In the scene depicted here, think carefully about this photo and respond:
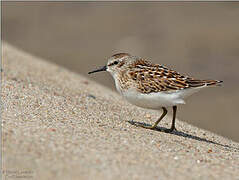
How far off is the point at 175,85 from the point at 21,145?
2.46m

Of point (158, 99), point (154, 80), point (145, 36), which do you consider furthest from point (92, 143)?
point (145, 36)

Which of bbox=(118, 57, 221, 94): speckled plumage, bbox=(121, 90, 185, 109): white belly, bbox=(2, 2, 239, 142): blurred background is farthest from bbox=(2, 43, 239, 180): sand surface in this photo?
bbox=(2, 2, 239, 142): blurred background

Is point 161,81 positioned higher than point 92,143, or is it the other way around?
A: point 161,81

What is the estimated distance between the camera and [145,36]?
16734mm

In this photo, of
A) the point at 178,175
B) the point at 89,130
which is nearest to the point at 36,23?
the point at 89,130

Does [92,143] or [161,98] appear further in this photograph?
[161,98]

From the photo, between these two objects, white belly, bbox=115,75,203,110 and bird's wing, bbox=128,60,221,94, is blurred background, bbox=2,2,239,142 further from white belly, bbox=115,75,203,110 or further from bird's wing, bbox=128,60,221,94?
white belly, bbox=115,75,203,110

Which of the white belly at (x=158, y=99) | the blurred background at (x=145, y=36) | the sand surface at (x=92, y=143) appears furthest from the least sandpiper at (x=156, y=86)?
the blurred background at (x=145, y=36)

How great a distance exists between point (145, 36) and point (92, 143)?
11.8m

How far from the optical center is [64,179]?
444 cm

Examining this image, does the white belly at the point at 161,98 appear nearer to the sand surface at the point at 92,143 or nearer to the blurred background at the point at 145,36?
the sand surface at the point at 92,143

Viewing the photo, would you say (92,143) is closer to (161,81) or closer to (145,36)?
(161,81)

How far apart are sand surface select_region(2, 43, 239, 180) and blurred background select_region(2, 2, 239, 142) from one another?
5.58 meters

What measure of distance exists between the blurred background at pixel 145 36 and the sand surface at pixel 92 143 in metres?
5.58
